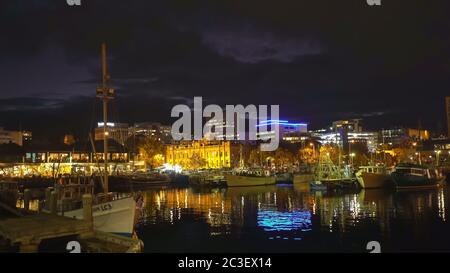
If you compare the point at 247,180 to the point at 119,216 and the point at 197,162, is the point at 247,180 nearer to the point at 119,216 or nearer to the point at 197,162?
the point at 119,216

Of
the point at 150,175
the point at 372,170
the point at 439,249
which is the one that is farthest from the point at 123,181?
the point at 439,249

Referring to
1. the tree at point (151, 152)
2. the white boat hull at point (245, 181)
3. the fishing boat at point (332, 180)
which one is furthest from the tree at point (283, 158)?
the fishing boat at point (332, 180)

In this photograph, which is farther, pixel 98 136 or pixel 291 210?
pixel 98 136

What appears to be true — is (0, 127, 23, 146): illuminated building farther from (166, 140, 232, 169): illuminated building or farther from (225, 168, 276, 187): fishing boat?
(225, 168, 276, 187): fishing boat

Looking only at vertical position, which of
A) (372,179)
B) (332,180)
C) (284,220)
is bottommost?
(284,220)

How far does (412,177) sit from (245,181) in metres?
33.6

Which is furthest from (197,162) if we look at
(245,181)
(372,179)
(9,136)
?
(372,179)

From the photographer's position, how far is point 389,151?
182 meters

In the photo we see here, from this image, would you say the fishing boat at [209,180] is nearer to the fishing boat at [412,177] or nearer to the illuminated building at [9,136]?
the fishing boat at [412,177]

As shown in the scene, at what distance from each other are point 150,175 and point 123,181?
13762 mm

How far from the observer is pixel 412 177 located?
3027 inches

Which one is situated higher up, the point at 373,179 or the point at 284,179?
the point at 373,179

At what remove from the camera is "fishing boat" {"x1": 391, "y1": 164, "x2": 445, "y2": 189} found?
75.9 metres
